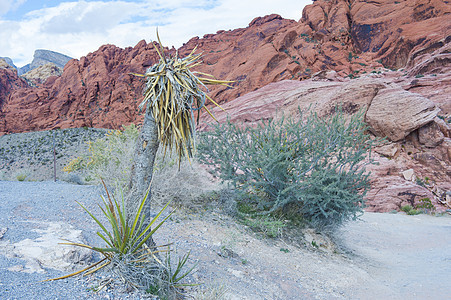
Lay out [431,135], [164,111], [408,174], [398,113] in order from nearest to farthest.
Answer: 1. [164,111]
2. [408,174]
3. [431,135]
4. [398,113]

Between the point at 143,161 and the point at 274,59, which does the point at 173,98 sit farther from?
the point at 274,59

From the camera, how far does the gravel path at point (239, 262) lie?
3.30 meters

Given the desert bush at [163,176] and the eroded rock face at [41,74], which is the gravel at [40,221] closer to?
the desert bush at [163,176]

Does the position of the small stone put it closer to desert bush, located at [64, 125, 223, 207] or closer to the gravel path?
the gravel path

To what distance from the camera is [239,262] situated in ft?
18.3

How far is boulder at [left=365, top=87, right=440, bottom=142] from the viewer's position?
16.9 meters

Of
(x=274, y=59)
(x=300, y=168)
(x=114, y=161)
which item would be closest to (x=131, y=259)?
(x=300, y=168)

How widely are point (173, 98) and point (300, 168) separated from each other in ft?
15.1

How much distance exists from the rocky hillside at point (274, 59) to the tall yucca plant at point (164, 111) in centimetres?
2078

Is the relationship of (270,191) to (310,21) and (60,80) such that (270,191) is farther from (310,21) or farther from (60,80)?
(60,80)

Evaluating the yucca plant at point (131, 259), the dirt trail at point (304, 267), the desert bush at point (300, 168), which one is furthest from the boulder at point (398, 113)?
the yucca plant at point (131, 259)

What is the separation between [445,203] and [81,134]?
43903 millimetres

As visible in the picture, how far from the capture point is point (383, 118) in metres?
17.8

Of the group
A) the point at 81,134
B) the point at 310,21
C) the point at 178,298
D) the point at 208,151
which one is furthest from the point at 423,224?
the point at 81,134
